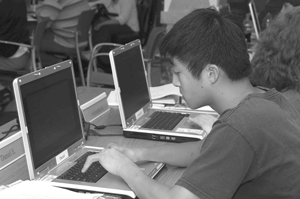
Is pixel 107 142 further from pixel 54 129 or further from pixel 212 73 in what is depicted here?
pixel 212 73

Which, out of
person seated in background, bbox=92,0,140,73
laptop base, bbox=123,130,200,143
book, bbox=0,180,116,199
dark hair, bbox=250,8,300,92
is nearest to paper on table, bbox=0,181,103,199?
book, bbox=0,180,116,199

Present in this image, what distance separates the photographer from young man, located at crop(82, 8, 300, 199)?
3.80 feet

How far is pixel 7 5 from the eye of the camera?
444 centimetres

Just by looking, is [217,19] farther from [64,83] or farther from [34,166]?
[34,166]

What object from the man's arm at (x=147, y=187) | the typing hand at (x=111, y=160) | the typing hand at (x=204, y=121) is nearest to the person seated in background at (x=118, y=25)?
the typing hand at (x=204, y=121)

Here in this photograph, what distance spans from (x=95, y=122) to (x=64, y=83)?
0.53 metres

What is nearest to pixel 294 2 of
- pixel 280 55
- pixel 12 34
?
pixel 12 34

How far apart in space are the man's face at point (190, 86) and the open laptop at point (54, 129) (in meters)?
0.31

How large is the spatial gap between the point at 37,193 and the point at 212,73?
0.59 metres

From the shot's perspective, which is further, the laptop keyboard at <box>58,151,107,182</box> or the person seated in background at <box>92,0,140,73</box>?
the person seated in background at <box>92,0,140,73</box>

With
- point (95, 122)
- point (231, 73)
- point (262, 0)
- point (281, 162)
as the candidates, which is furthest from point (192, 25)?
point (262, 0)

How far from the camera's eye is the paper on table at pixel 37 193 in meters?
1.30

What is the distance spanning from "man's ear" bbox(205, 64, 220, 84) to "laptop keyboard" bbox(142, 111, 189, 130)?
652 mm

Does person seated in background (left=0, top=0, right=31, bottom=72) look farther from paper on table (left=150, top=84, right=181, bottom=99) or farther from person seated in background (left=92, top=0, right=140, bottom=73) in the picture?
paper on table (left=150, top=84, right=181, bottom=99)
